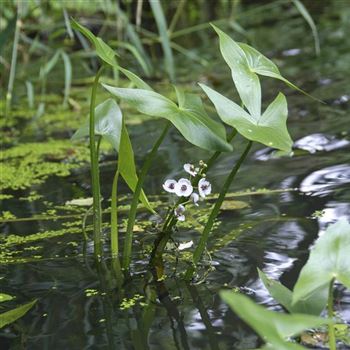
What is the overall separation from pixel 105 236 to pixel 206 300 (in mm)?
378

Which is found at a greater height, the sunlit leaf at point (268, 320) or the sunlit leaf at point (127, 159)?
the sunlit leaf at point (127, 159)

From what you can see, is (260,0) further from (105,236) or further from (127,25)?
(105,236)

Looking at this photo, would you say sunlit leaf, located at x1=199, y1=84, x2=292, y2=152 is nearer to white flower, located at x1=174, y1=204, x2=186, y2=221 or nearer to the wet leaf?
white flower, located at x1=174, y1=204, x2=186, y2=221

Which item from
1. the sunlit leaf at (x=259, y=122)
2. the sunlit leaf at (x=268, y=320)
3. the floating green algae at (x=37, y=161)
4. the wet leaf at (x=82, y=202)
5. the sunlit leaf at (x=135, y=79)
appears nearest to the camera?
the sunlit leaf at (x=268, y=320)

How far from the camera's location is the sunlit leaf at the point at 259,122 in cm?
91

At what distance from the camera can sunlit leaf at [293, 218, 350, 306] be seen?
0.73 m

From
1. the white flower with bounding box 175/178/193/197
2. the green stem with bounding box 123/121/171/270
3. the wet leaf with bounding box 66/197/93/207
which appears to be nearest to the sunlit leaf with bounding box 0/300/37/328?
the green stem with bounding box 123/121/171/270

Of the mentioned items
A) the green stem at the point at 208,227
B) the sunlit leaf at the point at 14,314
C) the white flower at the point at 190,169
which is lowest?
the sunlit leaf at the point at 14,314

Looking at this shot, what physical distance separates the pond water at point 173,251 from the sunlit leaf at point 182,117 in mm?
249

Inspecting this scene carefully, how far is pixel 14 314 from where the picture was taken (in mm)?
1060

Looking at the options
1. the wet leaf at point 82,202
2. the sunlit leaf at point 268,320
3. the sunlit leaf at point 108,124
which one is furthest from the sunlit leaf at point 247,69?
the wet leaf at point 82,202

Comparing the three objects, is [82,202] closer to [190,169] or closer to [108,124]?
[108,124]

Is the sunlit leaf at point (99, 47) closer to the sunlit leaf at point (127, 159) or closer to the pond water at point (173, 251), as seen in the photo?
the sunlit leaf at point (127, 159)

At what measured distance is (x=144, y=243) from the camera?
1328mm
